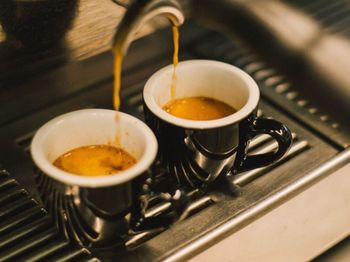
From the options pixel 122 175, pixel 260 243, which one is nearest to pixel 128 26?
pixel 122 175

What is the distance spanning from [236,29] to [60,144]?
37 centimetres

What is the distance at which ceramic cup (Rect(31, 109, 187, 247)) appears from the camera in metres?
0.51

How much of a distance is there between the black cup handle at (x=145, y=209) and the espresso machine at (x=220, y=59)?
0.02m

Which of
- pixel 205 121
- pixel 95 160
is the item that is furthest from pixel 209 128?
Result: pixel 95 160

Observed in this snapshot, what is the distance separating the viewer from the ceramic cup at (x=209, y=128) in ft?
1.90

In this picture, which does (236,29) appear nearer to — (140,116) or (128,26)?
(140,116)

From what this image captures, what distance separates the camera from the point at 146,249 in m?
0.57

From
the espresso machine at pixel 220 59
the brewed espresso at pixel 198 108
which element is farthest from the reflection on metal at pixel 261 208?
the brewed espresso at pixel 198 108

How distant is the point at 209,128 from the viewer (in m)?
0.57

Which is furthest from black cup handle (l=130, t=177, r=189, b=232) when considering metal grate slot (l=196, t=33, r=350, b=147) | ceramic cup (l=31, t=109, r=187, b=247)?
metal grate slot (l=196, t=33, r=350, b=147)

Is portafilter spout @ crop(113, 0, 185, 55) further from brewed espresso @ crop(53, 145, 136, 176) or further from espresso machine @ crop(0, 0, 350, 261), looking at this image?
brewed espresso @ crop(53, 145, 136, 176)

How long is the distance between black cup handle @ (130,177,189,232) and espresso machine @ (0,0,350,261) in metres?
0.02

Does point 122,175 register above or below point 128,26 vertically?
below

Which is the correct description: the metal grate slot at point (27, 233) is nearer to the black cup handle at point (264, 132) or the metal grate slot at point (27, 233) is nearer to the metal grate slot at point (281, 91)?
the black cup handle at point (264, 132)
